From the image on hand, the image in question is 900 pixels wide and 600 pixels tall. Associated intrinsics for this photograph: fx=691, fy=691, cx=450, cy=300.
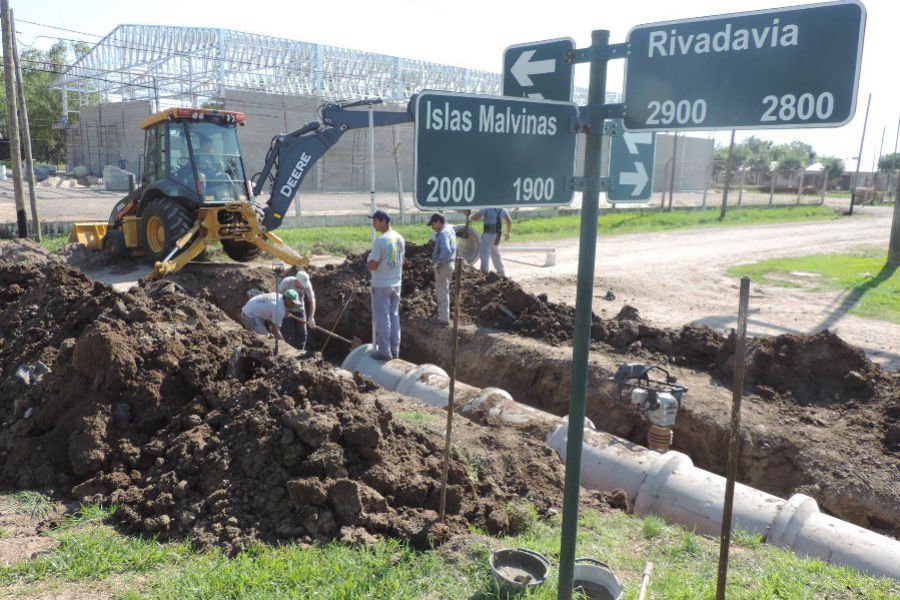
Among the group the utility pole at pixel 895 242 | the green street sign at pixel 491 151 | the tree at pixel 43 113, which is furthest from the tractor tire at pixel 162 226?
the tree at pixel 43 113

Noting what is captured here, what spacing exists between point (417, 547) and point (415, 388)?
3.56 meters

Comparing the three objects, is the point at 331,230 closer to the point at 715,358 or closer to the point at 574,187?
the point at 715,358

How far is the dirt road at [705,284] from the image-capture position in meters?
11.5

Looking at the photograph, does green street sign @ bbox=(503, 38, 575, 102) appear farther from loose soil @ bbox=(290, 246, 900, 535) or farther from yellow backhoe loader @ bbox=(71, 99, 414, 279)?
yellow backhoe loader @ bbox=(71, 99, 414, 279)

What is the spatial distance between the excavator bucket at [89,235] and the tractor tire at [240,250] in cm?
271

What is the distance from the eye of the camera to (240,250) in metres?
14.4

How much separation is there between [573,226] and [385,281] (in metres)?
17.7

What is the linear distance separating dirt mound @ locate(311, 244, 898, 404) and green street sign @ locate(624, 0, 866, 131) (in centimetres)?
531

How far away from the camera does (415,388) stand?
24.8 ft

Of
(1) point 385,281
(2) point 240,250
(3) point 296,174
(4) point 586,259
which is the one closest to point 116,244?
(2) point 240,250

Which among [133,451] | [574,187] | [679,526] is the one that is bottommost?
[679,526]

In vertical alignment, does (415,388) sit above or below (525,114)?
below

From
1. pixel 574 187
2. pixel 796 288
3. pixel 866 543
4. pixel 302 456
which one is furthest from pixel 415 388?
pixel 796 288

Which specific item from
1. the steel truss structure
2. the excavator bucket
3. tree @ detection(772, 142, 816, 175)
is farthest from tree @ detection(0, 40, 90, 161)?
tree @ detection(772, 142, 816, 175)
